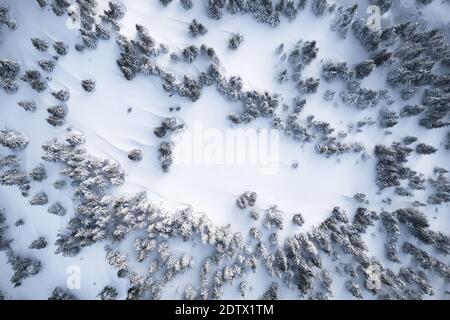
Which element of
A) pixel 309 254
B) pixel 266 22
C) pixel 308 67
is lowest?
pixel 309 254

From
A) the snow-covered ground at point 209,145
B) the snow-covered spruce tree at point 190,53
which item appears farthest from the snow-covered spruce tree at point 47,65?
the snow-covered spruce tree at point 190,53

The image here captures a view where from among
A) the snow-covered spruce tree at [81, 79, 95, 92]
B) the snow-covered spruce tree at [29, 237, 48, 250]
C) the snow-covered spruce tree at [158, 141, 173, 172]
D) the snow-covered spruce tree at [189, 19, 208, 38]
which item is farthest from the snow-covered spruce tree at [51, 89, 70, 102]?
the snow-covered spruce tree at [29, 237, 48, 250]

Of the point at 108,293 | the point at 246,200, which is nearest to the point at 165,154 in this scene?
the point at 246,200

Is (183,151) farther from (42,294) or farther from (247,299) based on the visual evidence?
(42,294)

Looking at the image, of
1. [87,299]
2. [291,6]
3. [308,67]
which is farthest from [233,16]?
[87,299]

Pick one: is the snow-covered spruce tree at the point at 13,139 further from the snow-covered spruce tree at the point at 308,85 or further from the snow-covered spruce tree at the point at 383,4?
the snow-covered spruce tree at the point at 383,4
